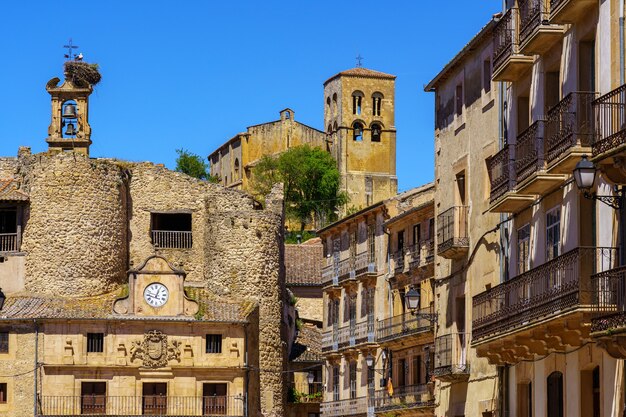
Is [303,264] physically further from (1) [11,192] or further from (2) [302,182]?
(2) [302,182]

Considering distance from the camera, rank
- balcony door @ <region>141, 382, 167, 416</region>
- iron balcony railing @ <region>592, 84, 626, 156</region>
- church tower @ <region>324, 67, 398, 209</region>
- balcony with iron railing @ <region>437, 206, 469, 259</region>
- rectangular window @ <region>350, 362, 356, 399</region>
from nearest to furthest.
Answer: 1. iron balcony railing @ <region>592, 84, 626, 156</region>
2. balcony with iron railing @ <region>437, 206, 469, 259</region>
3. rectangular window @ <region>350, 362, 356, 399</region>
4. balcony door @ <region>141, 382, 167, 416</region>
5. church tower @ <region>324, 67, 398, 209</region>

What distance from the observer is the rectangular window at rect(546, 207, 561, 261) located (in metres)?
29.3

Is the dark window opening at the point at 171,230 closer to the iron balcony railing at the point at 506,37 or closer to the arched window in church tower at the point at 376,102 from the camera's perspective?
the iron balcony railing at the point at 506,37

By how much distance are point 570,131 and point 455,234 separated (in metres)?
14.2

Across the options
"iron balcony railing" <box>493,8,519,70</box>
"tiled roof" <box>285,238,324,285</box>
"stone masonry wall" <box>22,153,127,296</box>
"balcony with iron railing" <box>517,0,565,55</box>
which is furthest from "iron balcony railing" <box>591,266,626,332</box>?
"tiled roof" <box>285,238,324,285</box>

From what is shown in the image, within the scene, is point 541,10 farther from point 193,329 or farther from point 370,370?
point 193,329

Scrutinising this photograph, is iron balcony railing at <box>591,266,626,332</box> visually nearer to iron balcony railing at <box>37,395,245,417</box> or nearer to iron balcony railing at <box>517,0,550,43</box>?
iron balcony railing at <box>517,0,550,43</box>

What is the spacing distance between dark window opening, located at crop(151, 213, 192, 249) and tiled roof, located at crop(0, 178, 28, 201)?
6.68 meters

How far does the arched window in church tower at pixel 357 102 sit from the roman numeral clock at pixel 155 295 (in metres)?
68.2

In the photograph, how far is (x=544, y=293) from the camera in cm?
2747

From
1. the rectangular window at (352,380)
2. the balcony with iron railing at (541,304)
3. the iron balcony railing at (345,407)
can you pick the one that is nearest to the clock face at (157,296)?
the iron balcony railing at (345,407)

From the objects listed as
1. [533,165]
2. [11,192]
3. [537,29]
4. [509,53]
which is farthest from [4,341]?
[537,29]

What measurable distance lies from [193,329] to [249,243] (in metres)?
6.00

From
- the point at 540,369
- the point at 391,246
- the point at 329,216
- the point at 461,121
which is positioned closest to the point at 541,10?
the point at 540,369
